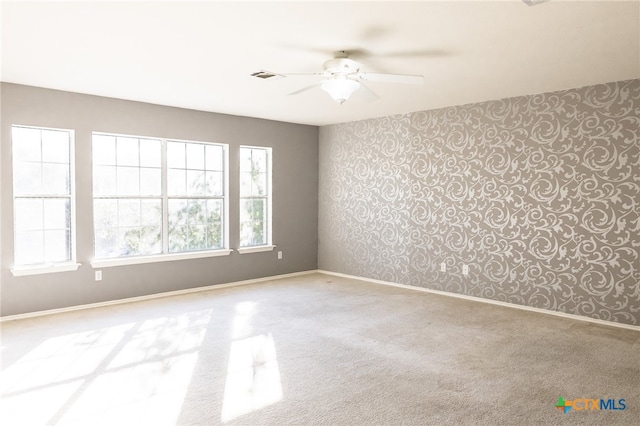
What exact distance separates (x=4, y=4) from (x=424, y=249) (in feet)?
15.9

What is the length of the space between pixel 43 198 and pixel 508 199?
5.06 m

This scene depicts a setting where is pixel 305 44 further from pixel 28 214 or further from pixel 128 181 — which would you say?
pixel 28 214

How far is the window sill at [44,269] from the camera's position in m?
4.36

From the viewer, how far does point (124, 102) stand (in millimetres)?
Result: 5020

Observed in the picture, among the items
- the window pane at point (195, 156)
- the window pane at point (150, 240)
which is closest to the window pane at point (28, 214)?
the window pane at point (150, 240)

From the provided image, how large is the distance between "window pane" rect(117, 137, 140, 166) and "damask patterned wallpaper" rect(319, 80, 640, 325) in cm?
295

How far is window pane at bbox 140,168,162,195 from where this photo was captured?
529cm

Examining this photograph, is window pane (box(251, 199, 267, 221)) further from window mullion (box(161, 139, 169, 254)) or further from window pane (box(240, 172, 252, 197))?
window mullion (box(161, 139, 169, 254))

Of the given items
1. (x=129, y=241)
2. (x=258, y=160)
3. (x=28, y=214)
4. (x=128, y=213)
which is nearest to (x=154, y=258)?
(x=129, y=241)

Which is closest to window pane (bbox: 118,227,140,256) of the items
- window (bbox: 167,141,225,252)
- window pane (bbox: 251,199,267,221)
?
window (bbox: 167,141,225,252)

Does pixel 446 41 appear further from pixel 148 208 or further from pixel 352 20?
pixel 148 208

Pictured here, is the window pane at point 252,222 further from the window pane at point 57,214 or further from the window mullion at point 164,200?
the window pane at point 57,214

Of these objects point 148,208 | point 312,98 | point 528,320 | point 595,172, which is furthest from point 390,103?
point 148,208

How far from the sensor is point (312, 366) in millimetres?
3203
